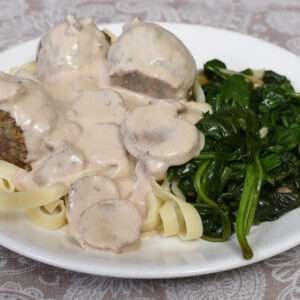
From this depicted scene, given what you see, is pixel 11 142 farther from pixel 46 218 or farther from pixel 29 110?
pixel 46 218

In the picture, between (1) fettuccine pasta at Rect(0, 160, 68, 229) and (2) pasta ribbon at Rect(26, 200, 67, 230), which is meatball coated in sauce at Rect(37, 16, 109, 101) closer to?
(1) fettuccine pasta at Rect(0, 160, 68, 229)

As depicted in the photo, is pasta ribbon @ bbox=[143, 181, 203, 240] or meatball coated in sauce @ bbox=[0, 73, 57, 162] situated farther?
meatball coated in sauce @ bbox=[0, 73, 57, 162]

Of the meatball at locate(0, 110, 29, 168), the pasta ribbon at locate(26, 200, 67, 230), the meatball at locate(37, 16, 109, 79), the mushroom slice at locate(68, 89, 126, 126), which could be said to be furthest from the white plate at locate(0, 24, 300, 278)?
the meatball at locate(37, 16, 109, 79)

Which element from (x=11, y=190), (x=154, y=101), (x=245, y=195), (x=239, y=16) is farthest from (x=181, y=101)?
(x=239, y=16)

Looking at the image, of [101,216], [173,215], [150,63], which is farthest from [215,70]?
[101,216]

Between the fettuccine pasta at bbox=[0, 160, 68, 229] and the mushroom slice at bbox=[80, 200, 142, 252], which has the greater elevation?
the mushroom slice at bbox=[80, 200, 142, 252]

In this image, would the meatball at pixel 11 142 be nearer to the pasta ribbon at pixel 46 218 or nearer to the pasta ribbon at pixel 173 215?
the pasta ribbon at pixel 46 218

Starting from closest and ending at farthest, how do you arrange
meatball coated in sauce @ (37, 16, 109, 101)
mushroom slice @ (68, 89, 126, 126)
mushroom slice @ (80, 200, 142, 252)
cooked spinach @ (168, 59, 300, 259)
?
mushroom slice @ (80, 200, 142, 252) → cooked spinach @ (168, 59, 300, 259) → mushroom slice @ (68, 89, 126, 126) → meatball coated in sauce @ (37, 16, 109, 101)
